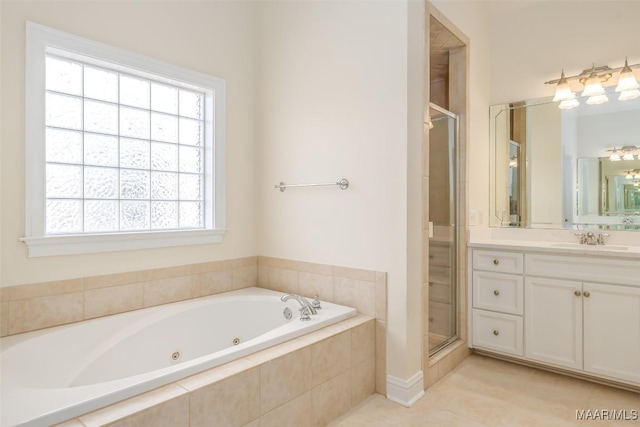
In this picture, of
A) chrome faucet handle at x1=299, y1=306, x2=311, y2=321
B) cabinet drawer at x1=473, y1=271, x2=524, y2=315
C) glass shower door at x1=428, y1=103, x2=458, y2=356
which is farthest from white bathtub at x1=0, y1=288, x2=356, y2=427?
cabinet drawer at x1=473, y1=271, x2=524, y2=315

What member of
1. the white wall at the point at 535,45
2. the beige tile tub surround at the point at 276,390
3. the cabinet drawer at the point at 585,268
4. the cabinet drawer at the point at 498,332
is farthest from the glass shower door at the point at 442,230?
the beige tile tub surround at the point at 276,390

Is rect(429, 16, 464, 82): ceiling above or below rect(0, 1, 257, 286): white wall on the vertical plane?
above

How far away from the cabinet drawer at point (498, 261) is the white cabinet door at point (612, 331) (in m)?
0.40

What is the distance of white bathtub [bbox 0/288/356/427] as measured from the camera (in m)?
1.22

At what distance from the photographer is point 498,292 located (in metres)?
2.66

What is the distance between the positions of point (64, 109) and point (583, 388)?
11.4 ft

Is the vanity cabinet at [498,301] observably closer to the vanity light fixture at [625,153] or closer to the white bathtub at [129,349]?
the vanity light fixture at [625,153]

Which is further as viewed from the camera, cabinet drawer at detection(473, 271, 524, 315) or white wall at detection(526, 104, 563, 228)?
white wall at detection(526, 104, 563, 228)

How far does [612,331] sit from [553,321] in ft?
1.00

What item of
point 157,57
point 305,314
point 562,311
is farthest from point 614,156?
point 157,57

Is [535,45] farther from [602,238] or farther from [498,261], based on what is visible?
[498,261]

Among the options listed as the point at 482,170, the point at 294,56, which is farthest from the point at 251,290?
the point at 482,170

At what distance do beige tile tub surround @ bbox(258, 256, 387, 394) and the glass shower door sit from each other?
457mm

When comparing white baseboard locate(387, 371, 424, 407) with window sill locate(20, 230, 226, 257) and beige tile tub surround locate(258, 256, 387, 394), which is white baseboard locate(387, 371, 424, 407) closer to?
beige tile tub surround locate(258, 256, 387, 394)
